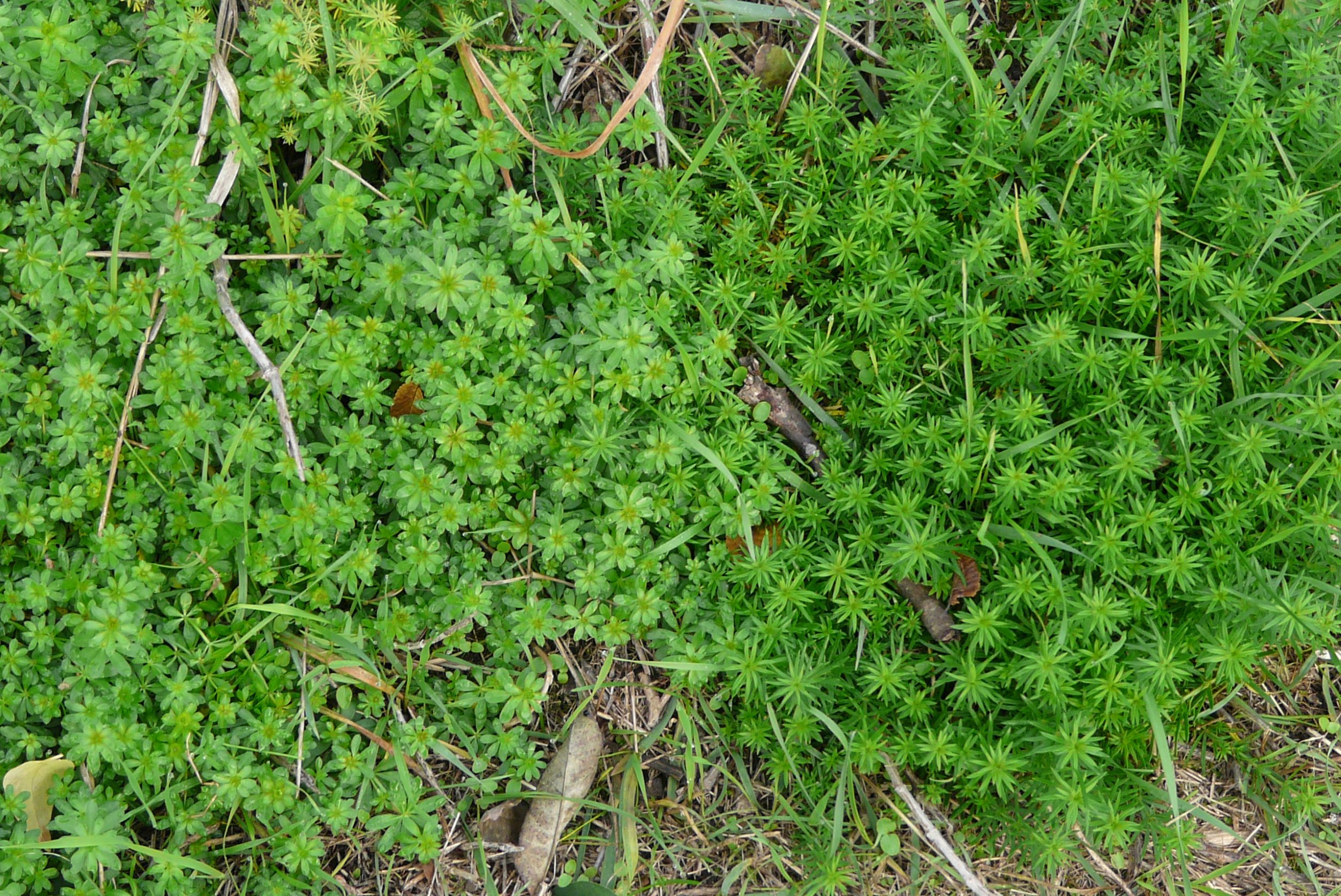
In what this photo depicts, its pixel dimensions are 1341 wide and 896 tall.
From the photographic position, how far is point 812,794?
3303 millimetres

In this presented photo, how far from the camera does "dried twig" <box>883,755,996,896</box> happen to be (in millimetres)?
3191

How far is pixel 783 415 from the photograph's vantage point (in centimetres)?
342

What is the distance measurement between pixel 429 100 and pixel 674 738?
2350 mm

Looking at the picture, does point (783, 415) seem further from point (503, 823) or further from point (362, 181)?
point (503, 823)

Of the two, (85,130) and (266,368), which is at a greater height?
(85,130)

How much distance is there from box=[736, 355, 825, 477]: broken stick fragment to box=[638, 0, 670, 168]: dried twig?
2.66 ft

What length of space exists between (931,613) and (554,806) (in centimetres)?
147

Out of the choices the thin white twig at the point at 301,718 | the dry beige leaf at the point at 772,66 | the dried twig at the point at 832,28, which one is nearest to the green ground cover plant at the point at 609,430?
the thin white twig at the point at 301,718

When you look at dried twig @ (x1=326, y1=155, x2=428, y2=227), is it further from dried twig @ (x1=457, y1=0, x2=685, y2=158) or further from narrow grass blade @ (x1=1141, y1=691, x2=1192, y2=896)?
narrow grass blade @ (x1=1141, y1=691, x2=1192, y2=896)

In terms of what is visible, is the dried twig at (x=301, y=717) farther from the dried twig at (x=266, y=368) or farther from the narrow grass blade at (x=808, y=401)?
the narrow grass blade at (x=808, y=401)

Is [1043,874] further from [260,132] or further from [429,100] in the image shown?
[260,132]

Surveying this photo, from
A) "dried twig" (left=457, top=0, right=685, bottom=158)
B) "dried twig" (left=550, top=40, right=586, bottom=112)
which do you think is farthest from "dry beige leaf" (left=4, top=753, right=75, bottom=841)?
"dried twig" (left=550, top=40, right=586, bottom=112)

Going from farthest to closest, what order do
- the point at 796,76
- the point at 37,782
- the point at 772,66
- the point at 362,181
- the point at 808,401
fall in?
the point at 772,66
the point at 796,76
the point at 808,401
the point at 362,181
the point at 37,782

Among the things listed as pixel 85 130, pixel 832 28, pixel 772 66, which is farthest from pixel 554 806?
pixel 832 28
